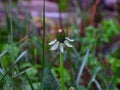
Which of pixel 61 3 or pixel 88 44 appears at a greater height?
pixel 61 3

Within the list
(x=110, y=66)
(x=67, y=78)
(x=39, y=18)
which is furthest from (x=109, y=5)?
(x=67, y=78)

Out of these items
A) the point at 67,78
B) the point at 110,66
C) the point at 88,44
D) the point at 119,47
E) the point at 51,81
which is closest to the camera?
the point at 51,81

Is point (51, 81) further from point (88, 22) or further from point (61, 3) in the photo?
point (88, 22)

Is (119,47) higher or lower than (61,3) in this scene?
lower

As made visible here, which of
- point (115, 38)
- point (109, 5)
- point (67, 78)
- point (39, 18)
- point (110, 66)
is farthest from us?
point (109, 5)

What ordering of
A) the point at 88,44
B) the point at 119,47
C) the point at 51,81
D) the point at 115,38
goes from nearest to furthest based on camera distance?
the point at 51,81 → the point at 88,44 → the point at 119,47 → the point at 115,38

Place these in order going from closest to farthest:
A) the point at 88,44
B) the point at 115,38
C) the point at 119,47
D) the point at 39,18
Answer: the point at 88,44, the point at 119,47, the point at 115,38, the point at 39,18

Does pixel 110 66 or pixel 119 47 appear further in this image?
pixel 119 47

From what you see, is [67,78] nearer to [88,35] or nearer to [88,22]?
[88,35]

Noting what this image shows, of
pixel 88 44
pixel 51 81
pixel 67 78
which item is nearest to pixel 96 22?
pixel 88 44
